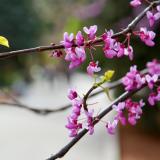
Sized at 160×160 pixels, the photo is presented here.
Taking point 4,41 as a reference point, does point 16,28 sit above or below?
above

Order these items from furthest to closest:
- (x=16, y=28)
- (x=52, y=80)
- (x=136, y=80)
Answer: (x=52, y=80)
(x=16, y=28)
(x=136, y=80)

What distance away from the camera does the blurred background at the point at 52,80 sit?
3.61 m

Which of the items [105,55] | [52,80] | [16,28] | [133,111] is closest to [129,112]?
[133,111]

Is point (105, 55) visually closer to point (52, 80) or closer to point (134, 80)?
point (134, 80)

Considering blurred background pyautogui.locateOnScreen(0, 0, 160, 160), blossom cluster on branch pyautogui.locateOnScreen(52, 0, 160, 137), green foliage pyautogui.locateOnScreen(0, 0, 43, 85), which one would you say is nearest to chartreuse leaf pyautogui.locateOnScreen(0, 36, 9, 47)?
blossom cluster on branch pyautogui.locateOnScreen(52, 0, 160, 137)

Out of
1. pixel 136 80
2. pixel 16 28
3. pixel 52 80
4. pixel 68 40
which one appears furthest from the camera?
pixel 52 80

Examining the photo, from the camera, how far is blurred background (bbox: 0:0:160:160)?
3.61 meters

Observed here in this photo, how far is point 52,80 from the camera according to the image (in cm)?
699

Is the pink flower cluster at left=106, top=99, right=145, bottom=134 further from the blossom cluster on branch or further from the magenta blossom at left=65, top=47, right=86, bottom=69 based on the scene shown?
the magenta blossom at left=65, top=47, right=86, bottom=69

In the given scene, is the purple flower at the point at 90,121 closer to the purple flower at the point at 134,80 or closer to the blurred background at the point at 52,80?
the purple flower at the point at 134,80

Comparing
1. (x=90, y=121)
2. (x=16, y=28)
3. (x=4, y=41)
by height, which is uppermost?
(x=16, y=28)

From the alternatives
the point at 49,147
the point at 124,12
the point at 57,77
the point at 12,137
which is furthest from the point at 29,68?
the point at 124,12

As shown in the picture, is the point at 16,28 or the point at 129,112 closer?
the point at 129,112

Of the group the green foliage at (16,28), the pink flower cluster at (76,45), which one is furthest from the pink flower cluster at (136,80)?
the green foliage at (16,28)
